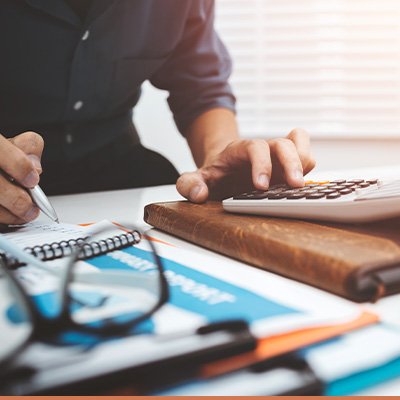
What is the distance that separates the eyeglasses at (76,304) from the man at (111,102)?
0.25m

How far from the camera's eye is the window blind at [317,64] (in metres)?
1.79

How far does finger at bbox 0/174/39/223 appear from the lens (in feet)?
1.63

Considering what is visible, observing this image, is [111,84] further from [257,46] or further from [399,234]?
[257,46]

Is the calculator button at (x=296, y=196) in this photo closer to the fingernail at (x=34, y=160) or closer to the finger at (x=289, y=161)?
the finger at (x=289, y=161)

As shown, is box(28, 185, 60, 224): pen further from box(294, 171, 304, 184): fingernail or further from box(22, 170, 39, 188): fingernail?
Answer: box(294, 171, 304, 184): fingernail

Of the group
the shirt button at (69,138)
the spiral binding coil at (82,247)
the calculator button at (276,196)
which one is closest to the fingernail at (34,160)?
the spiral binding coil at (82,247)

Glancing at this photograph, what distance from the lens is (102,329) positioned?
223 mm

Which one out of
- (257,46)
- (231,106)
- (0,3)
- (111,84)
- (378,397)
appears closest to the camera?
(378,397)

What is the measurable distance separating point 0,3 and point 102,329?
653 millimetres

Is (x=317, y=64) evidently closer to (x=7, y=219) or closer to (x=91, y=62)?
(x=91, y=62)

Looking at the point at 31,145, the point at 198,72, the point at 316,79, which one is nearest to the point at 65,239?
the point at 31,145

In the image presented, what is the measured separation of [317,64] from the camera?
1842mm

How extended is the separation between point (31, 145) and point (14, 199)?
8cm

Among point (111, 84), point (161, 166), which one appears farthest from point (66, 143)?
point (161, 166)
